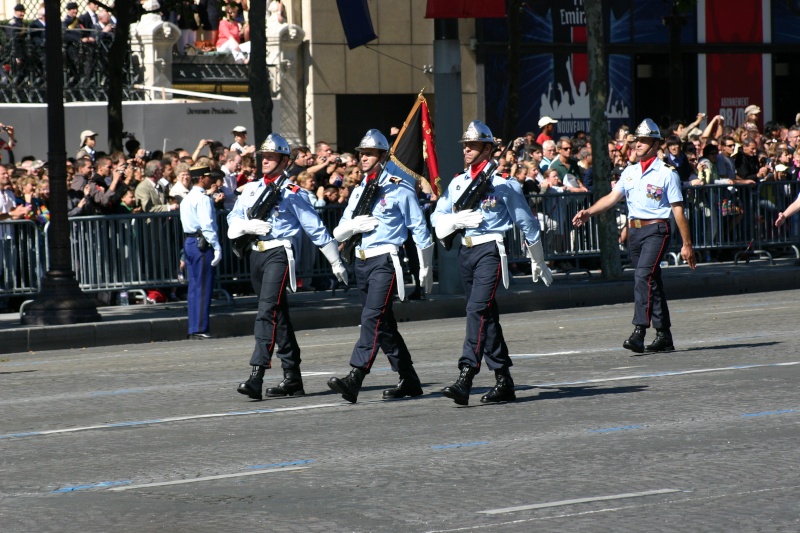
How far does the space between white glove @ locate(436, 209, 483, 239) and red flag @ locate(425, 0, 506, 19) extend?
923cm

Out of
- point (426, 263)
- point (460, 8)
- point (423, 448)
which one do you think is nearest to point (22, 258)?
point (460, 8)

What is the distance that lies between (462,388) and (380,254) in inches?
46.6

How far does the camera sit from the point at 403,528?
700 cm

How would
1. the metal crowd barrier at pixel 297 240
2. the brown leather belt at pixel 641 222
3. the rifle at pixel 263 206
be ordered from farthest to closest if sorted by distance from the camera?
the metal crowd barrier at pixel 297 240 < the brown leather belt at pixel 641 222 < the rifle at pixel 263 206

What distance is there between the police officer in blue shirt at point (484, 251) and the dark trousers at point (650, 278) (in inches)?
117

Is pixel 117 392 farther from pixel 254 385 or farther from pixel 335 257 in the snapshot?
pixel 335 257

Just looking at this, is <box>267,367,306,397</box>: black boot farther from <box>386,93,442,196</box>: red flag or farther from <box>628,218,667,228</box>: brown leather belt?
<box>386,93,442,196</box>: red flag

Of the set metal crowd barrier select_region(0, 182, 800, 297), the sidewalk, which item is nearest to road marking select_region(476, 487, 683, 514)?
the sidewalk

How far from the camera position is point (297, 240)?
793 inches

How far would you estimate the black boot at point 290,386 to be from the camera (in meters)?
11.8

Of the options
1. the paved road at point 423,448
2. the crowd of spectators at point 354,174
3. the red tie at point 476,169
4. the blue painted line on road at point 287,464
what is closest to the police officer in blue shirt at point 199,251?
the crowd of spectators at point 354,174

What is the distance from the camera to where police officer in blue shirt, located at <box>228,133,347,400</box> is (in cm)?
1158

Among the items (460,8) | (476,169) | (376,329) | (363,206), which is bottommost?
(376,329)

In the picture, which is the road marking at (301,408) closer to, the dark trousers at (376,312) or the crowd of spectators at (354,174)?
the dark trousers at (376,312)
